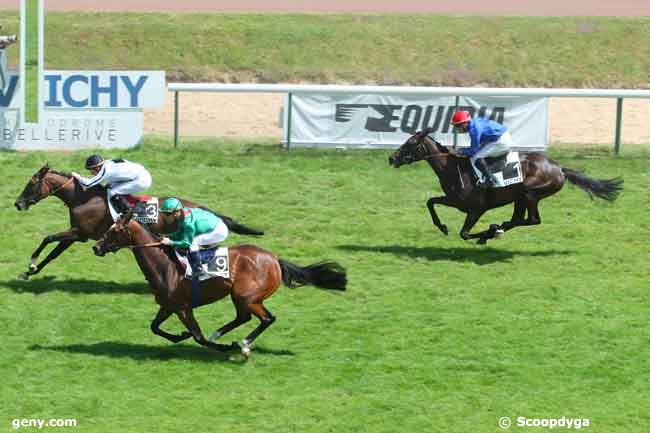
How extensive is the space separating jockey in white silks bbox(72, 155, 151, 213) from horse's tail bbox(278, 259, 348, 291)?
8.37 feet

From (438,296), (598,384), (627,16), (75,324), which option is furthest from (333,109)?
(627,16)

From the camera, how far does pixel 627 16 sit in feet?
103

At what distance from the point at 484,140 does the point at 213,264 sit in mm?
5160

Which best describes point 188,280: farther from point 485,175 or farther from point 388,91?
point 388,91

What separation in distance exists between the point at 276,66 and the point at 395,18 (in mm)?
4014

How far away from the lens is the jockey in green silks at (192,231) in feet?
35.6

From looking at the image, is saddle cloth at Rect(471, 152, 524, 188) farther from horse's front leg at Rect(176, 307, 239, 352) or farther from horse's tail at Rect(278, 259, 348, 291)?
horse's front leg at Rect(176, 307, 239, 352)

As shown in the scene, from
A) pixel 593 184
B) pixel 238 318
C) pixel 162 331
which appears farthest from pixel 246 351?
pixel 593 184

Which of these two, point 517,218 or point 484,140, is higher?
point 484,140

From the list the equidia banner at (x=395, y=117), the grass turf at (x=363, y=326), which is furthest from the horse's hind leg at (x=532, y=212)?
the equidia banner at (x=395, y=117)

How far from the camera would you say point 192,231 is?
10992 mm

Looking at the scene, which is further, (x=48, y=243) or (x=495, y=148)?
(x=495, y=148)

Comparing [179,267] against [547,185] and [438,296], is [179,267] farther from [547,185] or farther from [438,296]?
[547,185]

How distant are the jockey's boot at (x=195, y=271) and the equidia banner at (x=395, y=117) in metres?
9.21
